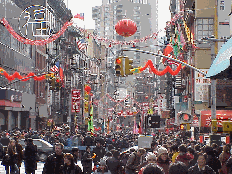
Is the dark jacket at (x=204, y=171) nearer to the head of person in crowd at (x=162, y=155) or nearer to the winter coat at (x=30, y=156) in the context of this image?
the head of person in crowd at (x=162, y=155)

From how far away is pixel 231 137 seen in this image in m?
34.3

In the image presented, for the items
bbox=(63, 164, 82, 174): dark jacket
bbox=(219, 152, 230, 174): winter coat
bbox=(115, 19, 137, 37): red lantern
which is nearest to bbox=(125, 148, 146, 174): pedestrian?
bbox=(219, 152, 230, 174): winter coat

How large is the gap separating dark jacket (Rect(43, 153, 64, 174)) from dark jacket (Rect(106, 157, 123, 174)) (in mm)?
2957

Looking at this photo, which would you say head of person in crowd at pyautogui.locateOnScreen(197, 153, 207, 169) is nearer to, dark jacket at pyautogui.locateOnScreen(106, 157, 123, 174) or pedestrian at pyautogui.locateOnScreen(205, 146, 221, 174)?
pedestrian at pyautogui.locateOnScreen(205, 146, 221, 174)

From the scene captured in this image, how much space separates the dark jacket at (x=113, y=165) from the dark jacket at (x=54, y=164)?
296cm

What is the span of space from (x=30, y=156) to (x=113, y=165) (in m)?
4.31

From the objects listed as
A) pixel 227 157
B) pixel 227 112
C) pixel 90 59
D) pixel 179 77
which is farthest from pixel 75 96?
pixel 90 59

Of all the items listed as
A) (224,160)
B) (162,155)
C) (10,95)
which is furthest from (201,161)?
(10,95)

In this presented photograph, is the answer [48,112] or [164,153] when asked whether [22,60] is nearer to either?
[48,112]

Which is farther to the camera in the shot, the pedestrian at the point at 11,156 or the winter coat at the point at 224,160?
the pedestrian at the point at 11,156

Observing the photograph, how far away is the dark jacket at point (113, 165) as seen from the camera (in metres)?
17.0

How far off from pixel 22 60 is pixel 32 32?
11.5 feet

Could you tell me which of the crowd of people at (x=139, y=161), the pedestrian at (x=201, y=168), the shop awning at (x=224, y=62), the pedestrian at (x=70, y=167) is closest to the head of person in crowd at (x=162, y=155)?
the crowd of people at (x=139, y=161)

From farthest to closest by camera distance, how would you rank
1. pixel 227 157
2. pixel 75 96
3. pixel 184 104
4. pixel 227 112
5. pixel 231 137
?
pixel 75 96
pixel 184 104
pixel 227 112
pixel 231 137
pixel 227 157
